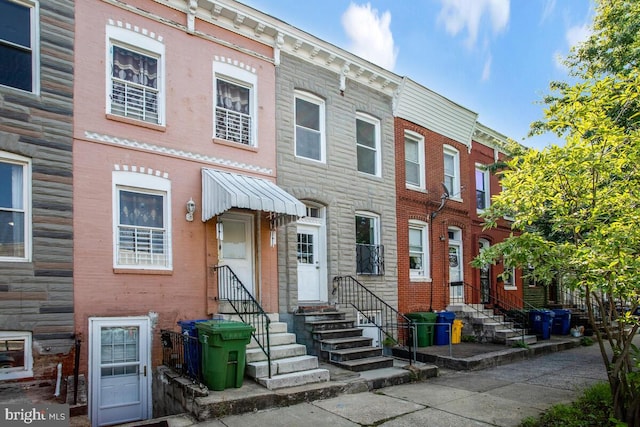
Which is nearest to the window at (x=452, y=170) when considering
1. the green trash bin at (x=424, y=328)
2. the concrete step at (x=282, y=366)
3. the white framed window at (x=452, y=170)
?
the white framed window at (x=452, y=170)

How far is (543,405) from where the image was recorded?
743cm

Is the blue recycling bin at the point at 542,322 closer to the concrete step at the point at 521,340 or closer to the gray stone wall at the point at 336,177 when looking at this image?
the concrete step at the point at 521,340

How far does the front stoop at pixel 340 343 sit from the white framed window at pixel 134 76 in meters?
5.16

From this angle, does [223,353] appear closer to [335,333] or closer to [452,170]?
[335,333]

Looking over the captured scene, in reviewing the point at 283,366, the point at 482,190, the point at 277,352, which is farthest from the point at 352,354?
the point at 482,190

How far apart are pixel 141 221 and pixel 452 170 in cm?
1080

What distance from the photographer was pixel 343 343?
31.5 ft

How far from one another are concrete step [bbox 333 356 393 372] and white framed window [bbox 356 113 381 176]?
5281mm

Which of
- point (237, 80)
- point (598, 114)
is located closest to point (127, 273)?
point (237, 80)

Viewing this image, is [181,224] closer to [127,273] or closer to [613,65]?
[127,273]

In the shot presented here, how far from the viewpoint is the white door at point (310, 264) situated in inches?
438

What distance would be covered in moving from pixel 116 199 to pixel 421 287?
892cm

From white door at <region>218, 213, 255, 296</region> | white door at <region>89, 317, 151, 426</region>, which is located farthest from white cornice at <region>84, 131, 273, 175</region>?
white door at <region>89, 317, 151, 426</region>

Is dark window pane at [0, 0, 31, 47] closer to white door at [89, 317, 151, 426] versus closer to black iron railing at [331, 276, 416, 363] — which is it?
white door at [89, 317, 151, 426]
